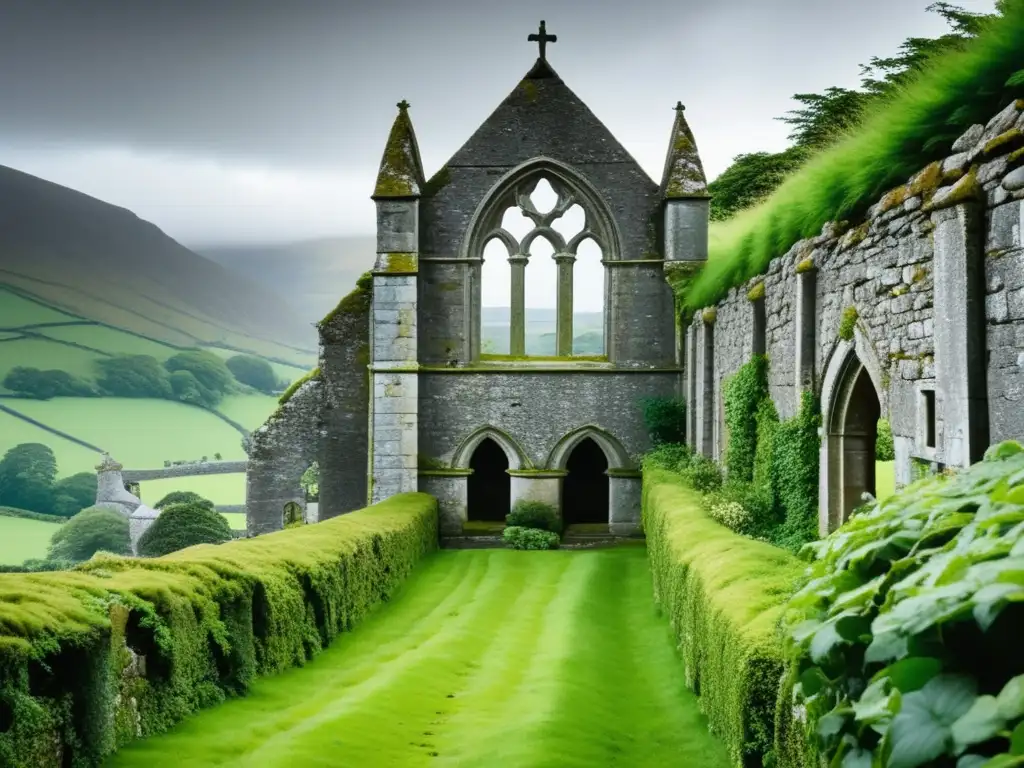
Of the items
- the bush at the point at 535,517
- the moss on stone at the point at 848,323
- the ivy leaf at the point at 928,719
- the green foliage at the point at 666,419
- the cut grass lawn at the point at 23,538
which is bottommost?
the cut grass lawn at the point at 23,538

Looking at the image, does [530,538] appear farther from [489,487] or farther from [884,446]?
[884,446]

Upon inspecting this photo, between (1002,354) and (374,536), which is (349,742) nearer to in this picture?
(1002,354)

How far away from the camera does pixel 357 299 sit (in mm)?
21875

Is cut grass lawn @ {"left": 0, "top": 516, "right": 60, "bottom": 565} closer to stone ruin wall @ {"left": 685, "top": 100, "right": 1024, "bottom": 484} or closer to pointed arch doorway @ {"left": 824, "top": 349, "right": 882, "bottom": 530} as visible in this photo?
pointed arch doorway @ {"left": 824, "top": 349, "right": 882, "bottom": 530}

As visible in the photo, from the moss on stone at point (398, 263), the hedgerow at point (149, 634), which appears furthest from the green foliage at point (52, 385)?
the hedgerow at point (149, 634)

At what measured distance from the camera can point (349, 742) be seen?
274 inches

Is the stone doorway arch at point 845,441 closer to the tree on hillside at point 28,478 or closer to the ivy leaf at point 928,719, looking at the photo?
the ivy leaf at point 928,719

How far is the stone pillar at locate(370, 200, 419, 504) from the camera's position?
1973cm

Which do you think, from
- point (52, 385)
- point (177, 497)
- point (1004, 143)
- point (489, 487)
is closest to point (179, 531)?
point (489, 487)

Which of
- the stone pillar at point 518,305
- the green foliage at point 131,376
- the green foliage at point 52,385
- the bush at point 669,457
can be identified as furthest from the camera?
the green foliage at point 131,376

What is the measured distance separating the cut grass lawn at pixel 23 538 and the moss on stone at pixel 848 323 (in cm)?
5158

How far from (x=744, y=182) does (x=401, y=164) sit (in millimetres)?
14064

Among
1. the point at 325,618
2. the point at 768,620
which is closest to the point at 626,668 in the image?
the point at 325,618

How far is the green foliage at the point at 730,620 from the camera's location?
4.88 m
